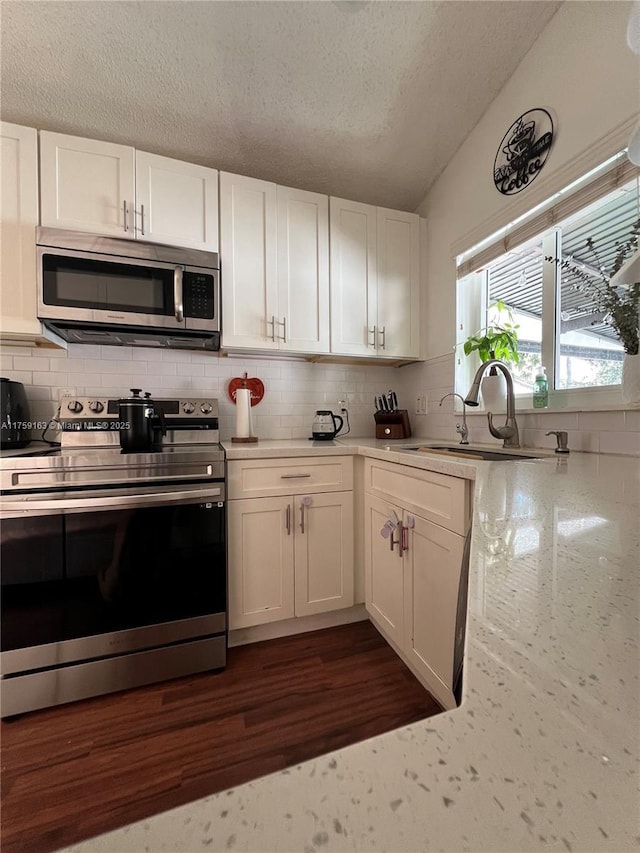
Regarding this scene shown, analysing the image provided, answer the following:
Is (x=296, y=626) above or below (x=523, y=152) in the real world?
below

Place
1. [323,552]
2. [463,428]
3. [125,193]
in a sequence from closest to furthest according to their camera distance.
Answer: [125,193]
[323,552]
[463,428]

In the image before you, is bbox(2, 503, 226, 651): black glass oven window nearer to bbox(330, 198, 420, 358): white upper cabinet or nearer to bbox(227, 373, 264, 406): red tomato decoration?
bbox(227, 373, 264, 406): red tomato decoration

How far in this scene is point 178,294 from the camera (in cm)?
174

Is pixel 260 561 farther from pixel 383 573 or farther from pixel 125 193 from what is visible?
pixel 125 193

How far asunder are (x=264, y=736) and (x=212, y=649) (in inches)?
17.1

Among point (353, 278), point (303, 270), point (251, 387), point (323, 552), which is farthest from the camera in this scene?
point (251, 387)

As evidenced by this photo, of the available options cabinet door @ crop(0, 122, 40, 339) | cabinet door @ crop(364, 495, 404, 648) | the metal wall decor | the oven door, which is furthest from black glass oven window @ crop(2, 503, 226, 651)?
the metal wall decor

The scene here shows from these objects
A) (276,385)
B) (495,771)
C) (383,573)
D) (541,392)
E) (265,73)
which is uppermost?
(265,73)

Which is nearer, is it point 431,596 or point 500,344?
point 431,596

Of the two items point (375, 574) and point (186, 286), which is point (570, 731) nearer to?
point (375, 574)

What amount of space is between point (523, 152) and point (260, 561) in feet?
7.37

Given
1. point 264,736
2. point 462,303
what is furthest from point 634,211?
point 264,736

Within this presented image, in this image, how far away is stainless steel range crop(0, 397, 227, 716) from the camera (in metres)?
1.35

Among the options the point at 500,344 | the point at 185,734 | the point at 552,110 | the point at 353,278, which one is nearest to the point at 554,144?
the point at 552,110
